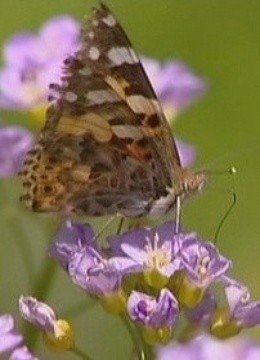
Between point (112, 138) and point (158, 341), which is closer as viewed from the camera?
point (158, 341)

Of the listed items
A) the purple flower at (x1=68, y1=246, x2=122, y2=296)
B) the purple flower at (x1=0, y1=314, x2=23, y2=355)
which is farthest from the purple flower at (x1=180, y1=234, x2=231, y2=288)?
the purple flower at (x1=0, y1=314, x2=23, y2=355)

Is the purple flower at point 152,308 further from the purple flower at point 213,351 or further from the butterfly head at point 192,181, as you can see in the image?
the butterfly head at point 192,181

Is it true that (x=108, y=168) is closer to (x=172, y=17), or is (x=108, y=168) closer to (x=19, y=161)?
(x=19, y=161)

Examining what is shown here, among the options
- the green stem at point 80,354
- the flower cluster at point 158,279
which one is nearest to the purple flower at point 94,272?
the flower cluster at point 158,279

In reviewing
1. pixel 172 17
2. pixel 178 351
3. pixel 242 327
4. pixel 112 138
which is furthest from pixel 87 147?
pixel 172 17

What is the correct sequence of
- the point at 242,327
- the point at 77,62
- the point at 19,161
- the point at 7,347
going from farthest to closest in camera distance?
the point at 19,161
the point at 77,62
the point at 242,327
the point at 7,347

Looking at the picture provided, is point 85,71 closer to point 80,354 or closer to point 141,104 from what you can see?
point 141,104

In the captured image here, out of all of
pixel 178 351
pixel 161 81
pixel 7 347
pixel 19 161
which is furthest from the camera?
pixel 161 81
